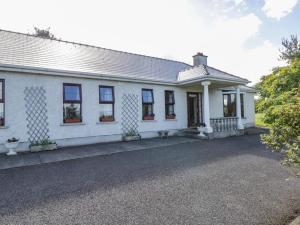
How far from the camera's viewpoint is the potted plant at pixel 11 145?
25.5 ft

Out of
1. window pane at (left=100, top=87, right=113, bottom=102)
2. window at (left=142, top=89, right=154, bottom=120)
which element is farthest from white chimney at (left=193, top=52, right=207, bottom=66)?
window pane at (left=100, top=87, right=113, bottom=102)

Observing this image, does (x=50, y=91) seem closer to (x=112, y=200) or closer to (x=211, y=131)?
(x=112, y=200)

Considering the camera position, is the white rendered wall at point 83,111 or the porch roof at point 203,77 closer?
the white rendered wall at point 83,111

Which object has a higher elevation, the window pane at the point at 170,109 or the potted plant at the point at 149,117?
the window pane at the point at 170,109

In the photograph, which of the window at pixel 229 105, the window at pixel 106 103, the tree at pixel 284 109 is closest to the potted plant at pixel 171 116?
the window at pixel 106 103

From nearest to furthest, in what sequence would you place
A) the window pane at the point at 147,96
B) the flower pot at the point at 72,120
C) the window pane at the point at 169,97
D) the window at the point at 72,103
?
the flower pot at the point at 72,120
the window at the point at 72,103
the window pane at the point at 147,96
the window pane at the point at 169,97

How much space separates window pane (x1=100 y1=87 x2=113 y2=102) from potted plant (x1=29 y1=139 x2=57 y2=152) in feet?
10.4

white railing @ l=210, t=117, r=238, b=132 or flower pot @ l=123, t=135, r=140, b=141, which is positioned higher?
white railing @ l=210, t=117, r=238, b=132

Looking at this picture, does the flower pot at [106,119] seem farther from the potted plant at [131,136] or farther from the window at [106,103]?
the potted plant at [131,136]

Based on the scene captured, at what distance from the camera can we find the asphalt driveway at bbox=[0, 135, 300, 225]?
3.09 m

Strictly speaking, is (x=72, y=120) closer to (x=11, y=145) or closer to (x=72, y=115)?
(x=72, y=115)

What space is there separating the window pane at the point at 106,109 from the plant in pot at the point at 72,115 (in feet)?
4.15

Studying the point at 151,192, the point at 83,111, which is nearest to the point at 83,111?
the point at 83,111

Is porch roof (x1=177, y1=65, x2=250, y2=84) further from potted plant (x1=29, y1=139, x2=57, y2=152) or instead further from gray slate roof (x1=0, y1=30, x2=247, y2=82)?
potted plant (x1=29, y1=139, x2=57, y2=152)
